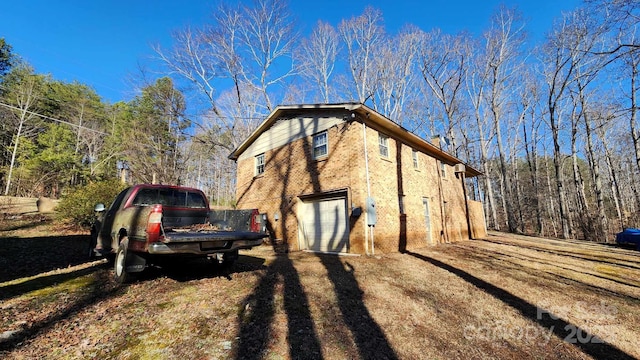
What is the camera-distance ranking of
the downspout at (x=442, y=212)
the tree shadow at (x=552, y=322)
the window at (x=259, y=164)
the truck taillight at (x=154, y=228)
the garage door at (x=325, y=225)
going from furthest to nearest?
the downspout at (x=442, y=212), the window at (x=259, y=164), the garage door at (x=325, y=225), the truck taillight at (x=154, y=228), the tree shadow at (x=552, y=322)

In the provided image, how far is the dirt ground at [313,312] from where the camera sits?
10.3 ft

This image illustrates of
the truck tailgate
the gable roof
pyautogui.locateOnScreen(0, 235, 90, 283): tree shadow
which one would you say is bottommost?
pyautogui.locateOnScreen(0, 235, 90, 283): tree shadow

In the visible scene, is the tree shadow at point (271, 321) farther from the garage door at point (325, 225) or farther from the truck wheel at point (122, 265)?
the garage door at point (325, 225)

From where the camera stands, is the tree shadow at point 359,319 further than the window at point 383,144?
No

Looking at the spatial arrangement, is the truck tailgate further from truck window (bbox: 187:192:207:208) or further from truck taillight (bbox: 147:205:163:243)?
truck window (bbox: 187:192:207:208)

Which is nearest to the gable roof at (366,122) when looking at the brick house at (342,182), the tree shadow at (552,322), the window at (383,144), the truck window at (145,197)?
the brick house at (342,182)

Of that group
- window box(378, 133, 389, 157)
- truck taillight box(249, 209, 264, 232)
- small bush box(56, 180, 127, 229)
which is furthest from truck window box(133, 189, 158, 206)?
small bush box(56, 180, 127, 229)

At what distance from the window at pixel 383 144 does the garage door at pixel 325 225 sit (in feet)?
9.28

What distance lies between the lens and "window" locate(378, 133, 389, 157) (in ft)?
35.0

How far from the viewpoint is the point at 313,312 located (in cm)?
413

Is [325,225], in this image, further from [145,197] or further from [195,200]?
[145,197]

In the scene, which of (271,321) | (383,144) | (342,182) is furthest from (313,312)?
(383,144)

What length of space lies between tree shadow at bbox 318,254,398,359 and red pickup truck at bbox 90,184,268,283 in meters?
2.02

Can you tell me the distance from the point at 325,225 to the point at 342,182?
183 cm
